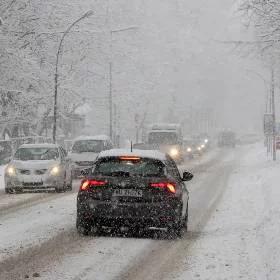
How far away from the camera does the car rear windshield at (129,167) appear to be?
12980 millimetres

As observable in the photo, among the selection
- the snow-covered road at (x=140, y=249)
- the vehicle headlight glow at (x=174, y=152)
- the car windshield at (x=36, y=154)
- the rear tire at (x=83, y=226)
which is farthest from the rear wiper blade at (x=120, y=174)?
the vehicle headlight glow at (x=174, y=152)

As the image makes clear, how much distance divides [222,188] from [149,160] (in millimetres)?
14693

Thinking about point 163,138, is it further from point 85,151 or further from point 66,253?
point 66,253

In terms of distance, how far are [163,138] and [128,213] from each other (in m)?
34.5

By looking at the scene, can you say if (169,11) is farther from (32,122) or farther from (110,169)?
(110,169)

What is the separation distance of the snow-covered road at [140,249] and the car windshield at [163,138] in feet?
92.7

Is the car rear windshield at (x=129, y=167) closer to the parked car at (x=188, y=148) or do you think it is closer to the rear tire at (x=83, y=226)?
the rear tire at (x=83, y=226)

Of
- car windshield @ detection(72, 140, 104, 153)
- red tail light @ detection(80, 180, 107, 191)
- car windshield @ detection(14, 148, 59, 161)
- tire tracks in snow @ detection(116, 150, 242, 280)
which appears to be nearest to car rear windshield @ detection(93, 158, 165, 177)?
red tail light @ detection(80, 180, 107, 191)

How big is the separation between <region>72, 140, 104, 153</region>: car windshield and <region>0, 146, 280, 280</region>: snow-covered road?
13759 mm

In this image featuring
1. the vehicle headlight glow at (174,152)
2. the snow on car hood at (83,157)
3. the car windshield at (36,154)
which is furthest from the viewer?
the vehicle headlight glow at (174,152)

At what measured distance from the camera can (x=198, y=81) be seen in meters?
115

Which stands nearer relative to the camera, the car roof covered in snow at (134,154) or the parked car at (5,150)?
the car roof covered in snow at (134,154)

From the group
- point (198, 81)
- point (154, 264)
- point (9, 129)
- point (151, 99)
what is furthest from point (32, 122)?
point (198, 81)

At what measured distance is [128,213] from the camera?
12648 mm
